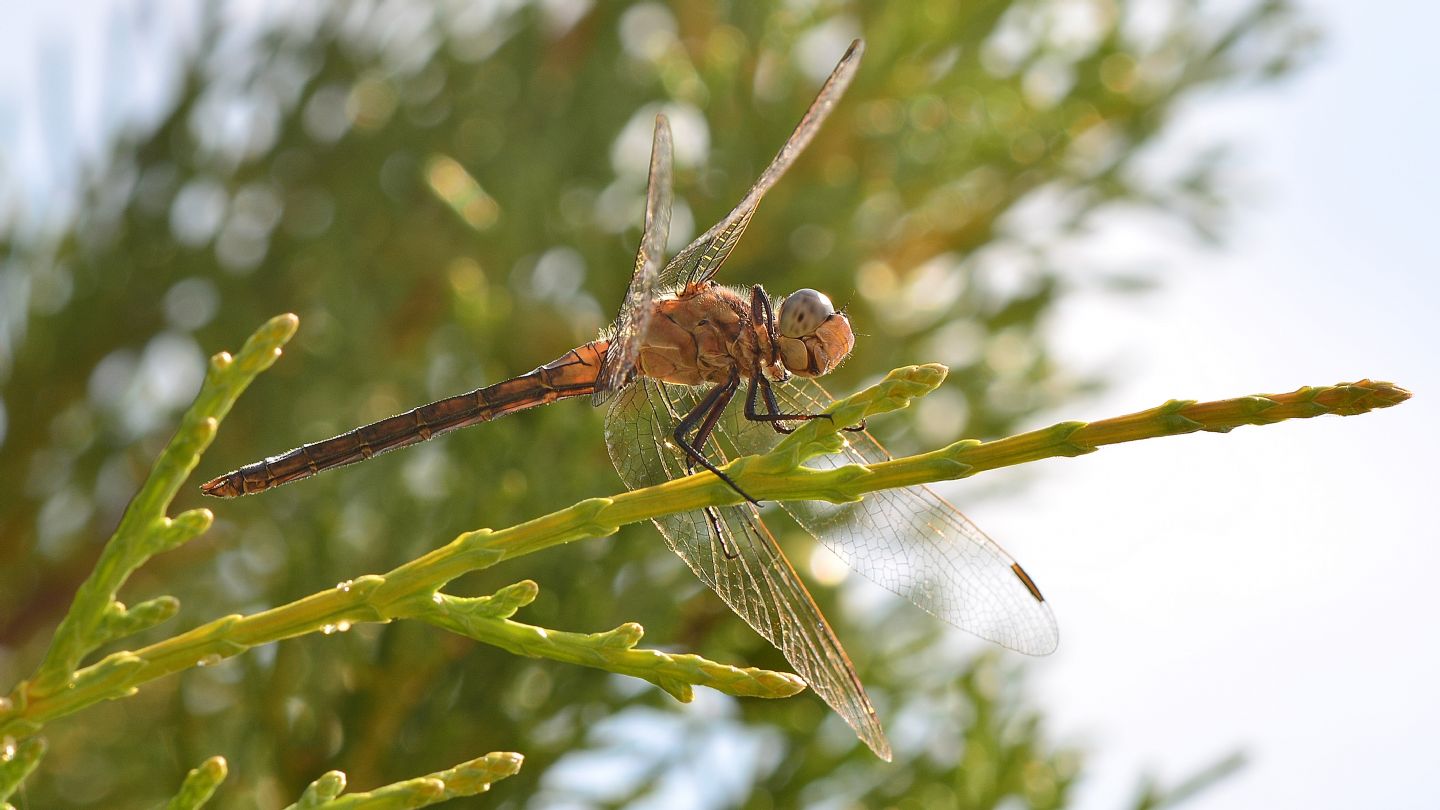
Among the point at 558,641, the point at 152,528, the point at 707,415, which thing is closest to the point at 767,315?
the point at 707,415

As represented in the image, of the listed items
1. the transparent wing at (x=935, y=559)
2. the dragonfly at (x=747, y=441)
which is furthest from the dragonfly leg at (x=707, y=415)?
the transparent wing at (x=935, y=559)

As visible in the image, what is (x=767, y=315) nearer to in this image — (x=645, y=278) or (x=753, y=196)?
(x=753, y=196)

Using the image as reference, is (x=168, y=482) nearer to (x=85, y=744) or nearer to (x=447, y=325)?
(x=447, y=325)

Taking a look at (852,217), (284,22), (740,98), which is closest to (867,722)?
(852,217)

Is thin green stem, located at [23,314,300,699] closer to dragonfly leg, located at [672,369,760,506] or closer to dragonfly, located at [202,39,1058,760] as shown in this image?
dragonfly, located at [202,39,1058,760]

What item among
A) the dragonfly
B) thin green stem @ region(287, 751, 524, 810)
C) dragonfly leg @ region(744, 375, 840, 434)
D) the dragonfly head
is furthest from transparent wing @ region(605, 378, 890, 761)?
thin green stem @ region(287, 751, 524, 810)

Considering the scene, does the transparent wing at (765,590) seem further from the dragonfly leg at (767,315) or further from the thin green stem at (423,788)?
the thin green stem at (423,788)
